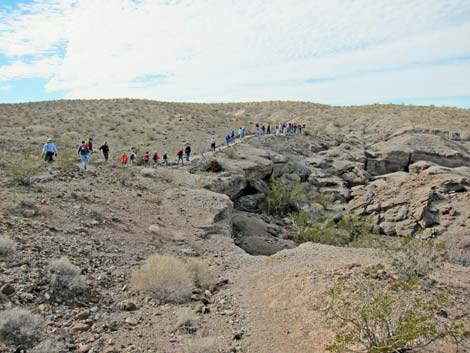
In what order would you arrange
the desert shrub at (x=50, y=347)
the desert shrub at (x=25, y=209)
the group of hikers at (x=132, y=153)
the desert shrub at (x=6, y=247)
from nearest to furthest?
1. the desert shrub at (x=50, y=347)
2. the desert shrub at (x=6, y=247)
3. the desert shrub at (x=25, y=209)
4. the group of hikers at (x=132, y=153)

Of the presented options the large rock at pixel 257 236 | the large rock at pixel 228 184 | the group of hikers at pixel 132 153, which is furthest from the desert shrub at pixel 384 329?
the group of hikers at pixel 132 153

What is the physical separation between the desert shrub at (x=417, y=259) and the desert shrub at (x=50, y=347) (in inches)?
230

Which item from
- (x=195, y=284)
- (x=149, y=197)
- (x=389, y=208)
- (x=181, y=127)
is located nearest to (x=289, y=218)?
(x=389, y=208)

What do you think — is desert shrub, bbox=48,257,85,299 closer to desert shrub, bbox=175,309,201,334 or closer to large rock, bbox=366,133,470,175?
desert shrub, bbox=175,309,201,334

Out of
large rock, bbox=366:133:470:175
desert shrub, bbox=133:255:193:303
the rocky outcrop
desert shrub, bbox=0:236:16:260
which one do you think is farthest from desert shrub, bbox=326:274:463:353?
large rock, bbox=366:133:470:175

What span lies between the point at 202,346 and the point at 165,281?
231 centimetres

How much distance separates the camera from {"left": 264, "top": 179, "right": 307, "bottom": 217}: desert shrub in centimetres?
2180

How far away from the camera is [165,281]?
777 cm

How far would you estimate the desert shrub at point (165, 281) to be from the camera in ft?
24.9

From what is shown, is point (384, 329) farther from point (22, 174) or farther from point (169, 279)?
point (22, 174)

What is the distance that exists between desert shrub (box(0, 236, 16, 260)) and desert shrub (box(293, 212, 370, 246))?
12147 mm

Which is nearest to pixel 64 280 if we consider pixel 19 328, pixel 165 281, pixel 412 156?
pixel 19 328

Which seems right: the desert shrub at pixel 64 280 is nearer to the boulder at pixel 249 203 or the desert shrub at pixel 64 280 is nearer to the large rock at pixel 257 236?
the large rock at pixel 257 236

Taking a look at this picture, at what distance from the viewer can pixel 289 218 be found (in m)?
21.1
